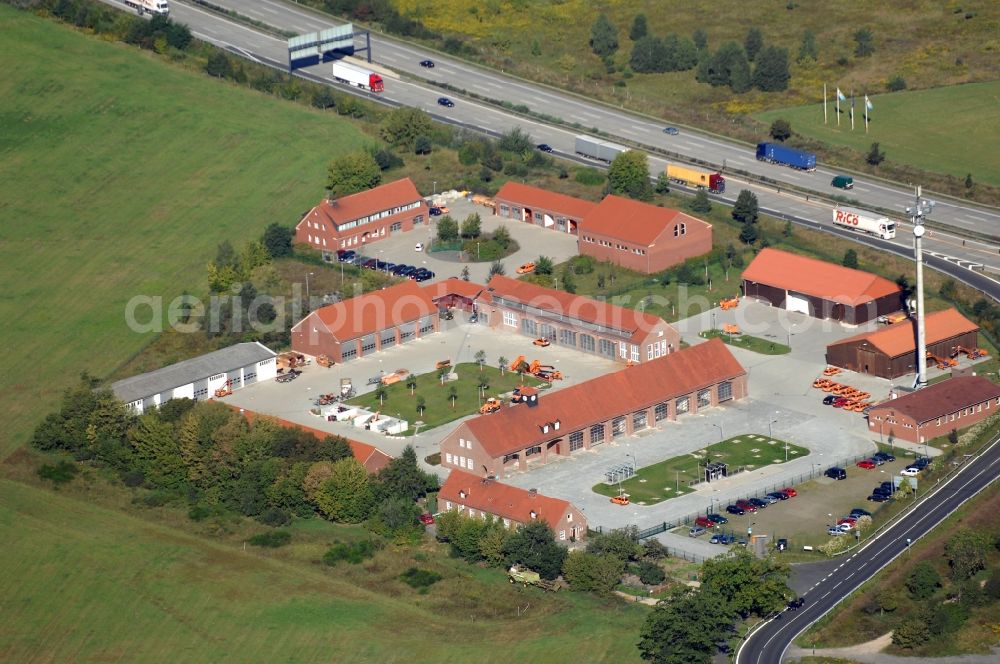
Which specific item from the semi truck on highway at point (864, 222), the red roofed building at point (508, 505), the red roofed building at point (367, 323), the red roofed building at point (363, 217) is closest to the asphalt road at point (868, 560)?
the red roofed building at point (508, 505)

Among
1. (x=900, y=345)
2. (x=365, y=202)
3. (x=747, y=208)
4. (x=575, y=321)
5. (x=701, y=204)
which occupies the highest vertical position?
(x=365, y=202)

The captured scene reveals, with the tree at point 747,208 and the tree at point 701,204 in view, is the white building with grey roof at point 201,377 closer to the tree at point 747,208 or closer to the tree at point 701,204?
the tree at point 701,204

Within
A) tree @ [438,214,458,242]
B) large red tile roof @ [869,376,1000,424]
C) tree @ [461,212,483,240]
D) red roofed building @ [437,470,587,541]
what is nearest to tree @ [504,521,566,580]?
red roofed building @ [437,470,587,541]

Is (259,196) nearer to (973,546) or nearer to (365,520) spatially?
(365,520)

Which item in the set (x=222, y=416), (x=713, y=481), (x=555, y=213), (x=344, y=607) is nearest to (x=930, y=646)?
(x=713, y=481)

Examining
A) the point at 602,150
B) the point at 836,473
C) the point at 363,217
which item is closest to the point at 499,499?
the point at 836,473

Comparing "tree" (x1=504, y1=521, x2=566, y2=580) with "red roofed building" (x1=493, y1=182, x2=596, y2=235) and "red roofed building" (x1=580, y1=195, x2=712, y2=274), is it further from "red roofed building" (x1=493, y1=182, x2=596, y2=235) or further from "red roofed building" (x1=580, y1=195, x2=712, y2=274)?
"red roofed building" (x1=493, y1=182, x2=596, y2=235)

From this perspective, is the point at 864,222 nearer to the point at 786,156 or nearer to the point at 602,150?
the point at 786,156
